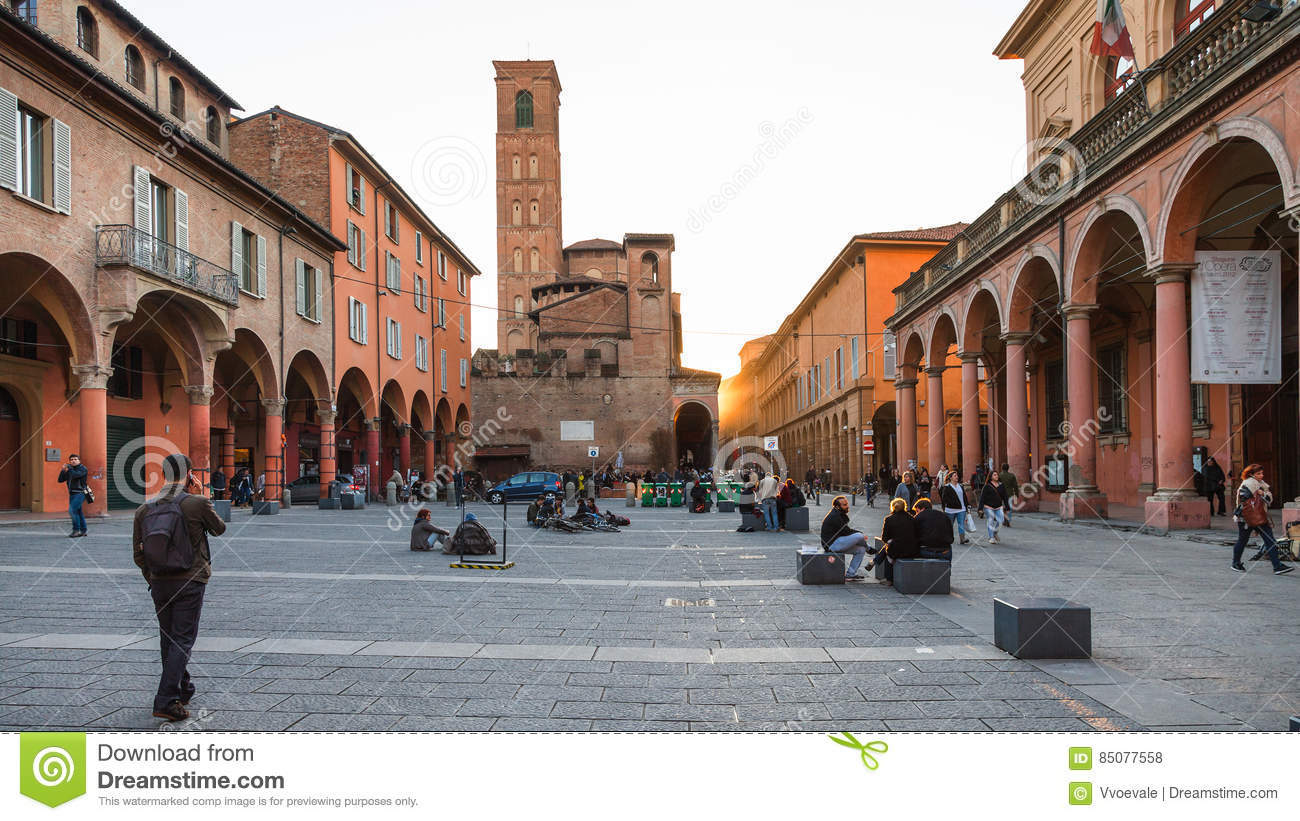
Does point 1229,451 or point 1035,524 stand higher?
point 1229,451

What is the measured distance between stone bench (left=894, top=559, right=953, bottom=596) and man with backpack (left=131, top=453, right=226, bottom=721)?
23.1 feet

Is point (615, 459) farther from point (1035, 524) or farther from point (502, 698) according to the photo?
point (502, 698)

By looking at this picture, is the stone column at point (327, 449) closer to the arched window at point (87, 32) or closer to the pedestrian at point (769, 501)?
the arched window at point (87, 32)

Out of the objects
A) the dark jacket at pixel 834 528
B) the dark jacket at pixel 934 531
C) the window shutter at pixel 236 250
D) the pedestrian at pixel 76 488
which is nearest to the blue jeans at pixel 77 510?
the pedestrian at pixel 76 488

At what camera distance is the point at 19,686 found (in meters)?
5.25

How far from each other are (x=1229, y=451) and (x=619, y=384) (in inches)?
1495

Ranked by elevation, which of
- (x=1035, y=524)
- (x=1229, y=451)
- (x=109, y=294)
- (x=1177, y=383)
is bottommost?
(x=1035, y=524)

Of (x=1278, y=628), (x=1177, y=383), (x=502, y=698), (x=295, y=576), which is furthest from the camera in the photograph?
(x=1177, y=383)

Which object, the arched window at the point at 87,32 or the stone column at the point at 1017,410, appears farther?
the arched window at the point at 87,32

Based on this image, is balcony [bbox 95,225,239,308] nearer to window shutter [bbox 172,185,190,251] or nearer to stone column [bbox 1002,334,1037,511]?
window shutter [bbox 172,185,190,251]

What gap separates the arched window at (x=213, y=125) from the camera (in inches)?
1143

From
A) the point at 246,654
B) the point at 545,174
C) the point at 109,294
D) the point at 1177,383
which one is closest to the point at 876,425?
the point at 1177,383

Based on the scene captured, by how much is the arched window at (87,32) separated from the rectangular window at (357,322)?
34.8 ft

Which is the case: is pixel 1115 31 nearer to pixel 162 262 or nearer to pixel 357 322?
pixel 162 262
